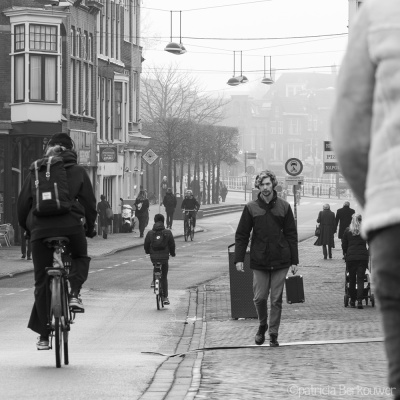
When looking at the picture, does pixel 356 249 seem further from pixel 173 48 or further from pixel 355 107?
pixel 173 48

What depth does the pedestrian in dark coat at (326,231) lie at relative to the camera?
37.9 metres

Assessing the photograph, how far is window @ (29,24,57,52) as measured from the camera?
1598 inches

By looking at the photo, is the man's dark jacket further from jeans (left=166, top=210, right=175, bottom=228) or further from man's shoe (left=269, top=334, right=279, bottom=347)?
jeans (left=166, top=210, right=175, bottom=228)

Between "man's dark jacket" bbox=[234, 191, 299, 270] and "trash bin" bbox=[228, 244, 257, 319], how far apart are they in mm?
4218

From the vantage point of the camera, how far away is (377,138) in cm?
275

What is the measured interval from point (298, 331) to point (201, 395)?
21.2ft

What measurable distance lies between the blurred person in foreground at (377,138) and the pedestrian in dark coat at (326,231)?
35011mm

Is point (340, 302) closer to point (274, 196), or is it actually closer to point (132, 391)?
point (274, 196)

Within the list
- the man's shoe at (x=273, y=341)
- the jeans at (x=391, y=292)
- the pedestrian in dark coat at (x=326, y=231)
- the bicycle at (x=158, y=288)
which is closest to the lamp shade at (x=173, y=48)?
the pedestrian in dark coat at (x=326, y=231)

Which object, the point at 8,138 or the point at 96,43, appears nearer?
the point at 8,138

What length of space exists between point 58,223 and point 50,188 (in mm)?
283

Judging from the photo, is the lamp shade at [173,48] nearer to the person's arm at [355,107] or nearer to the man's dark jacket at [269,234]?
the man's dark jacket at [269,234]

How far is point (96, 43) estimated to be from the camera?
51.6 metres

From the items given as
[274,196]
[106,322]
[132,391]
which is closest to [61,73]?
[106,322]
